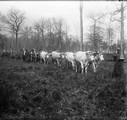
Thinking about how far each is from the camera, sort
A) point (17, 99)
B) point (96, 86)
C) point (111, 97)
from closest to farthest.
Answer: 1. point (17, 99)
2. point (111, 97)
3. point (96, 86)

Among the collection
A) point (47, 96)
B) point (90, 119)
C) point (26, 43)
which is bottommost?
point (90, 119)

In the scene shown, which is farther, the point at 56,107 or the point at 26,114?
the point at 56,107

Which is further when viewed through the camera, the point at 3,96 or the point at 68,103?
the point at 68,103

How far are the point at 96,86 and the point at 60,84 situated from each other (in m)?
1.97

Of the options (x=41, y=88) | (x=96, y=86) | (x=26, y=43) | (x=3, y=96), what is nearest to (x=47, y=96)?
(x=41, y=88)

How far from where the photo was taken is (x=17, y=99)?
598 centimetres

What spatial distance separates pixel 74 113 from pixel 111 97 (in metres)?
1.87

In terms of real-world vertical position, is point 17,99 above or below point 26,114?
above

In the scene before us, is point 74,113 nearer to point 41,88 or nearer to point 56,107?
point 56,107

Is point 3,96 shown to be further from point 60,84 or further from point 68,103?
point 60,84

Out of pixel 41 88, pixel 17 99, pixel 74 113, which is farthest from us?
pixel 41 88

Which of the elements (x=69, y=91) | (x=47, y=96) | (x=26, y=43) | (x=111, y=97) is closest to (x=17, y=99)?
(x=47, y=96)

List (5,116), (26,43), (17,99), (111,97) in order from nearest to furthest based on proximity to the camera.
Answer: (5,116), (17,99), (111,97), (26,43)

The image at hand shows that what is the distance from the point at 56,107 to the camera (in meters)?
5.95
